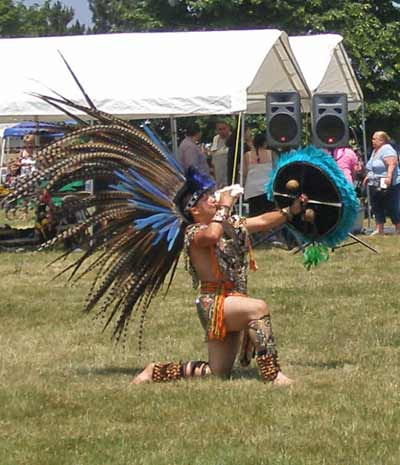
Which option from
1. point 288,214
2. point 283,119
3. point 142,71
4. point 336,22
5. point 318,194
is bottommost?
point 288,214

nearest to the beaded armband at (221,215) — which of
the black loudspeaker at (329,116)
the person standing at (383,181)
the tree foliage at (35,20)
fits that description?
the black loudspeaker at (329,116)

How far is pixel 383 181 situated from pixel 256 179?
7.37 ft

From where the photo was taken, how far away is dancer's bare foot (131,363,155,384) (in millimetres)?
7262

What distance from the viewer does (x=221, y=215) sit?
23.0ft

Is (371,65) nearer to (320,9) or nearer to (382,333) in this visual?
(320,9)

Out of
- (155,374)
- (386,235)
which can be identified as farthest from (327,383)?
(386,235)

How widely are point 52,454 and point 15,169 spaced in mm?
4677

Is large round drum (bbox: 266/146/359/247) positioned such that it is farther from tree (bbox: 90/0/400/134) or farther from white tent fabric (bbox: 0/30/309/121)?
tree (bbox: 90/0/400/134)

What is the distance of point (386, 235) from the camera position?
17.7 metres

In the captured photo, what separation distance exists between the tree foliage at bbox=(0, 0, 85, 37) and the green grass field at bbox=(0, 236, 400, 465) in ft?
186

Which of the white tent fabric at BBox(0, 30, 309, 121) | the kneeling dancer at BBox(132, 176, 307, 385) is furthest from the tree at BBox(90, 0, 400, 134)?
the kneeling dancer at BBox(132, 176, 307, 385)

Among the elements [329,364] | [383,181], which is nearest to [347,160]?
[383,181]

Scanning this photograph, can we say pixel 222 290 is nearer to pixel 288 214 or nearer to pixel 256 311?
pixel 256 311

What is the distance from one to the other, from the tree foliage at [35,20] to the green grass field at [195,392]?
2230 inches
